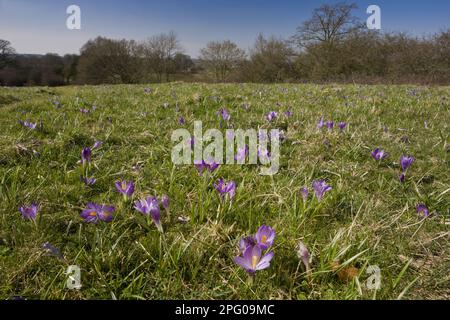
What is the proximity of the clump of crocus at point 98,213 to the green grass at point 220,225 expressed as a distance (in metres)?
0.07

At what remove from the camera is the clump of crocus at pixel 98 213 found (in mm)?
1579

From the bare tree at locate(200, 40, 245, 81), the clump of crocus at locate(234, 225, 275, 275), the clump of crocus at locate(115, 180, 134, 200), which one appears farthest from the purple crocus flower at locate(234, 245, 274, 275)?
the bare tree at locate(200, 40, 245, 81)

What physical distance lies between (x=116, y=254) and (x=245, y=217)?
27.6 inches

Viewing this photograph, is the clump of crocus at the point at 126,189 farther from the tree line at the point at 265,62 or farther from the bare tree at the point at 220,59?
the bare tree at the point at 220,59

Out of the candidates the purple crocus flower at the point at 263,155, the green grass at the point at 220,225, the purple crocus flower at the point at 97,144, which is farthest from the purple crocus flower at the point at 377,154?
the purple crocus flower at the point at 97,144

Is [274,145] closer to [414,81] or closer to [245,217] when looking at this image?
[245,217]

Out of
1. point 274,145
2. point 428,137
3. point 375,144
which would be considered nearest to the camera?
point 274,145

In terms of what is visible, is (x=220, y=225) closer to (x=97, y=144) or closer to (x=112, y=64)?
(x=97, y=144)

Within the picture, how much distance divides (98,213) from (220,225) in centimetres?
61

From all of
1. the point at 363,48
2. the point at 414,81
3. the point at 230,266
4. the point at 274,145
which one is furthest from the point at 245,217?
the point at 363,48

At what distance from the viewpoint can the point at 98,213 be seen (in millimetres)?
1581
